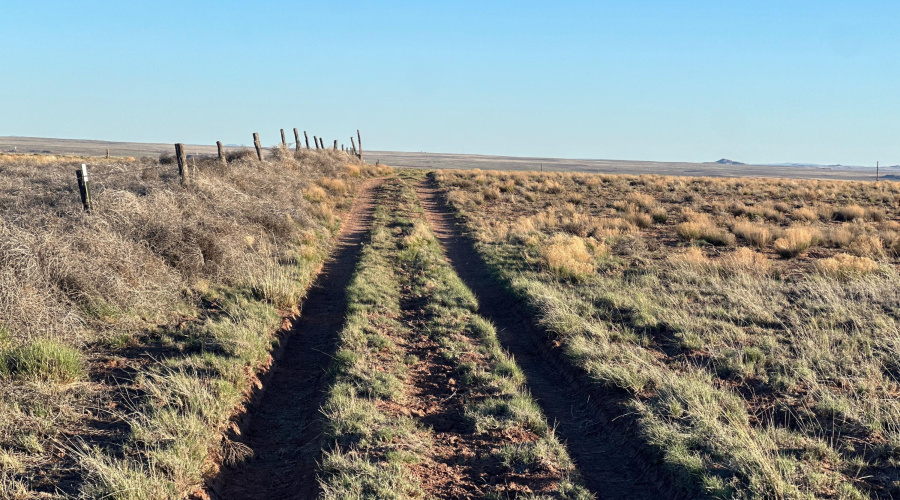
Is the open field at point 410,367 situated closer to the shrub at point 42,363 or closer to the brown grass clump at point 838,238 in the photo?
the shrub at point 42,363

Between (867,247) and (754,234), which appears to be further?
(754,234)

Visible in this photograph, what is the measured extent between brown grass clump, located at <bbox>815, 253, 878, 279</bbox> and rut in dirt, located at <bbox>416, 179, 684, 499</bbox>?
696cm

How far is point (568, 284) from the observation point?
440 inches

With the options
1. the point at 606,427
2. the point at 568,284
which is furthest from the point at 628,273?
the point at 606,427

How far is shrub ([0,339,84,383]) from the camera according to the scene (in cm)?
526

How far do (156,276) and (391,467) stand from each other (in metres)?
5.60

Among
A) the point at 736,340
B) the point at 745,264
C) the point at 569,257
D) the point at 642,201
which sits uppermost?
the point at 642,201

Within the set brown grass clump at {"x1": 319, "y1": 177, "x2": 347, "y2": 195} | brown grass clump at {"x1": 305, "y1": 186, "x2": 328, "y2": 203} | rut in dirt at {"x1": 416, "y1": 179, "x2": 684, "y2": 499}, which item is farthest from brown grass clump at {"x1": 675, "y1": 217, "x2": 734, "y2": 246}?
brown grass clump at {"x1": 319, "y1": 177, "x2": 347, "y2": 195}

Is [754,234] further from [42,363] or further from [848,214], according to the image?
[42,363]

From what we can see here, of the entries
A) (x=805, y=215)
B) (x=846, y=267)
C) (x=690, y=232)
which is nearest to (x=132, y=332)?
(x=846, y=267)

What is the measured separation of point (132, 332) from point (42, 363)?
1.60m

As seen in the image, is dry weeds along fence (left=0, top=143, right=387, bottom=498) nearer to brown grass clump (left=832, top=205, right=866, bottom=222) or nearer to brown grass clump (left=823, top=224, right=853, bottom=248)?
brown grass clump (left=823, top=224, right=853, bottom=248)

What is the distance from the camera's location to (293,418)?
582cm

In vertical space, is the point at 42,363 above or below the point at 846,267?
above
